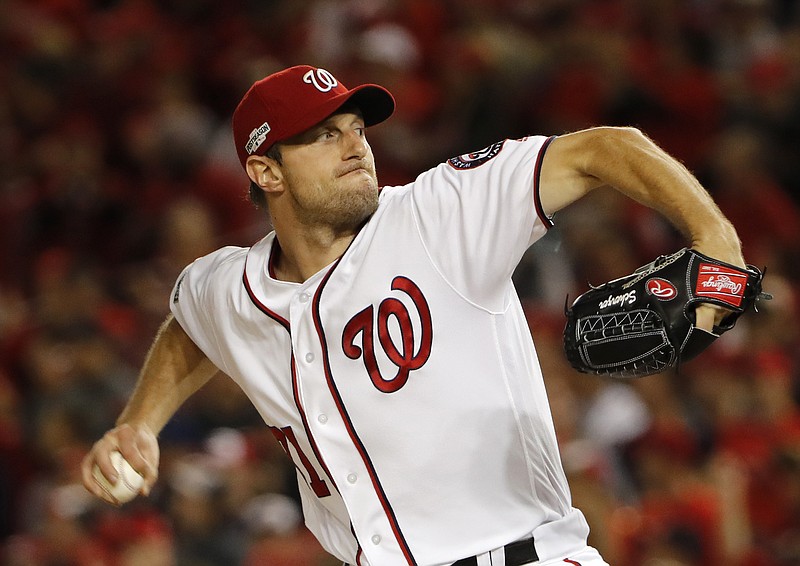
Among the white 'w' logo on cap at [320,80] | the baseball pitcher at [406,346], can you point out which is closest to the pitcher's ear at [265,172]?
the baseball pitcher at [406,346]

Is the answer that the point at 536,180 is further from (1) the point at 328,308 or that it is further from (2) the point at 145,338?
(2) the point at 145,338

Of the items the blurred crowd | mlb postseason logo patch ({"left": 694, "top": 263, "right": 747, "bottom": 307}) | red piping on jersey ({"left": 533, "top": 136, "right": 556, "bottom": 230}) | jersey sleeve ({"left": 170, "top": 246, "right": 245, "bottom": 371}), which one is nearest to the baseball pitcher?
red piping on jersey ({"left": 533, "top": 136, "right": 556, "bottom": 230})

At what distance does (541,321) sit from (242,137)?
3079 millimetres

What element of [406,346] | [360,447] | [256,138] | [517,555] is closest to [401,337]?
[406,346]

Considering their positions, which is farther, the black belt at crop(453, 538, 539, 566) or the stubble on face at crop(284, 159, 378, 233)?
the stubble on face at crop(284, 159, 378, 233)

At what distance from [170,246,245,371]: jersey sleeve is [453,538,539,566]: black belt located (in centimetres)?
89

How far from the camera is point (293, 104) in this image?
2.92 metres

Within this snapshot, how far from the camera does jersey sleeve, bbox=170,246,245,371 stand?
316 cm

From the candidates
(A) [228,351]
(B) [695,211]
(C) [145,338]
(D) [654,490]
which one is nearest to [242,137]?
(A) [228,351]

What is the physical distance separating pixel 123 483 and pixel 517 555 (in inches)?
37.2

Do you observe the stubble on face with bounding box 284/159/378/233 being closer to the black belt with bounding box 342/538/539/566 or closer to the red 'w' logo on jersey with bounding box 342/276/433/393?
the red 'w' logo on jersey with bounding box 342/276/433/393

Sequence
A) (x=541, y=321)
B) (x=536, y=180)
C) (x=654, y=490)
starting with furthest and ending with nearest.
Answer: (x=541, y=321) → (x=654, y=490) → (x=536, y=180)

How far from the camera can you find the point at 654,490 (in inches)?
205

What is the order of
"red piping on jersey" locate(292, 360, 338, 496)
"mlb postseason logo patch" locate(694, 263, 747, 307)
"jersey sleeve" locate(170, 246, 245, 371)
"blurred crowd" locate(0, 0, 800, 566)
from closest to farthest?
"mlb postseason logo patch" locate(694, 263, 747, 307), "red piping on jersey" locate(292, 360, 338, 496), "jersey sleeve" locate(170, 246, 245, 371), "blurred crowd" locate(0, 0, 800, 566)
